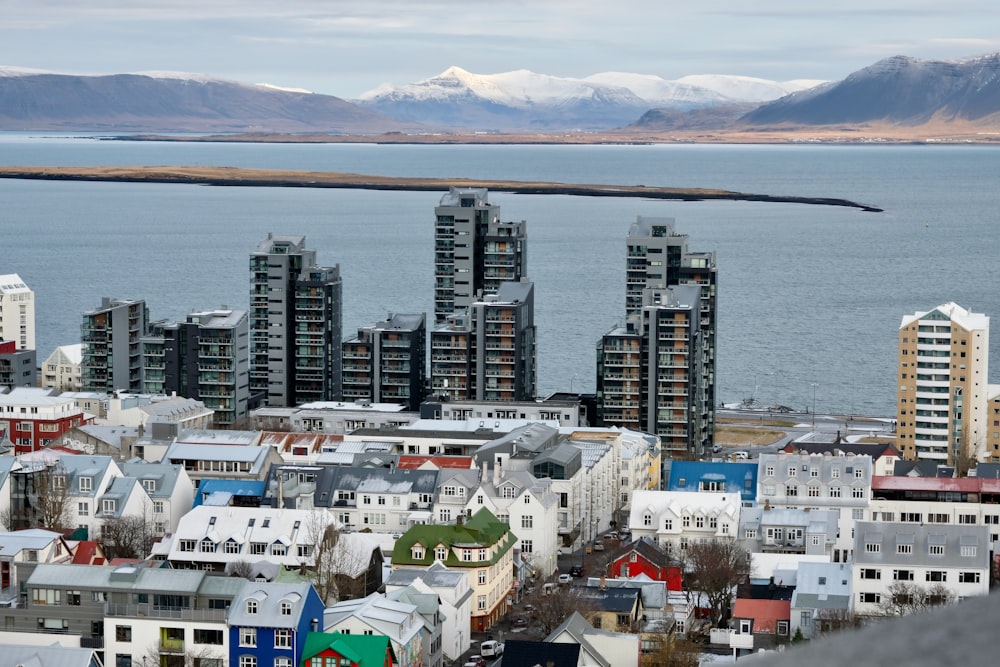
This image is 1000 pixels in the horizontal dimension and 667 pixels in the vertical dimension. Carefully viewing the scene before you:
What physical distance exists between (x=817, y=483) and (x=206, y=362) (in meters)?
14.2

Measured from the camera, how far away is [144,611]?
16.2m

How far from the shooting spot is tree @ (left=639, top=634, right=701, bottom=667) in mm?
16003

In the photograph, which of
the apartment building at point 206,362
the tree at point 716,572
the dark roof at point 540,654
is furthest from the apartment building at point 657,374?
the dark roof at point 540,654

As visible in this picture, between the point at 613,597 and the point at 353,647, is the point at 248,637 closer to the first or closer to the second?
the point at 353,647

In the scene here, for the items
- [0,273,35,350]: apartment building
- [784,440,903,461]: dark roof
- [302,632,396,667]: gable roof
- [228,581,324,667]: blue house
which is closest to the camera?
[302,632,396,667]: gable roof

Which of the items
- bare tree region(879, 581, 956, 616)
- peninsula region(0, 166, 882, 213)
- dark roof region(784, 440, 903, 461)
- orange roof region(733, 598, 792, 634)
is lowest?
dark roof region(784, 440, 903, 461)

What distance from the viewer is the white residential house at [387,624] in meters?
15.8

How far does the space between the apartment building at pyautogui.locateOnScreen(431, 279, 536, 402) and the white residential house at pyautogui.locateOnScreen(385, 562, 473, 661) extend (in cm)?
1523

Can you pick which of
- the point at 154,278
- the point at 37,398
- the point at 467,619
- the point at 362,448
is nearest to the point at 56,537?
the point at 467,619

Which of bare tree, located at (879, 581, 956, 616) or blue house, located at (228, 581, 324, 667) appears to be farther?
bare tree, located at (879, 581, 956, 616)

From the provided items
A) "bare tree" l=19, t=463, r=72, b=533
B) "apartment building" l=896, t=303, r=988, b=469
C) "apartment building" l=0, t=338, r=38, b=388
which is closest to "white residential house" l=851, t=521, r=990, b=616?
"bare tree" l=19, t=463, r=72, b=533

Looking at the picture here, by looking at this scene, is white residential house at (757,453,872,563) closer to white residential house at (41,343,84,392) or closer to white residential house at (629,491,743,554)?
white residential house at (629,491,743,554)

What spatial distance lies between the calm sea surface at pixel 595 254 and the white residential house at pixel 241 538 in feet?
76.6

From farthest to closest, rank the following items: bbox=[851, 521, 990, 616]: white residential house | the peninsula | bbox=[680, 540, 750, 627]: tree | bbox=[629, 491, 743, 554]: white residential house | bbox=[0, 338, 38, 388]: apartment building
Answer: the peninsula → bbox=[0, 338, 38, 388]: apartment building → bbox=[629, 491, 743, 554]: white residential house → bbox=[680, 540, 750, 627]: tree → bbox=[851, 521, 990, 616]: white residential house
